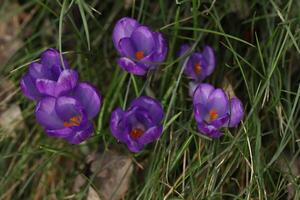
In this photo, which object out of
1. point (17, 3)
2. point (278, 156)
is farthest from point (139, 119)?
point (17, 3)

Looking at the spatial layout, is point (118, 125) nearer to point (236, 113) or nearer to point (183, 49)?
point (236, 113)

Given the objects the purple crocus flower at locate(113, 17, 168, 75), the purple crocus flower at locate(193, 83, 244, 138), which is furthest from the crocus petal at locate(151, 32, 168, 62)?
the purple crocus flower at locate(193, 83, 244, 138)

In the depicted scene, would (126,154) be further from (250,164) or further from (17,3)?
(17,3)

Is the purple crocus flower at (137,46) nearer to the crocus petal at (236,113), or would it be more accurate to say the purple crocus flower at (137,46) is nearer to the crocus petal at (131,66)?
the crocus petal at (131,66)

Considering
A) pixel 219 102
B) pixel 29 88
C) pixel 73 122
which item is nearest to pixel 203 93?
pixel 219 102

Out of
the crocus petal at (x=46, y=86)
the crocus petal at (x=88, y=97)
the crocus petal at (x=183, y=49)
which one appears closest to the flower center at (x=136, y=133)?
the crocus petal at (x=88, y=97)
